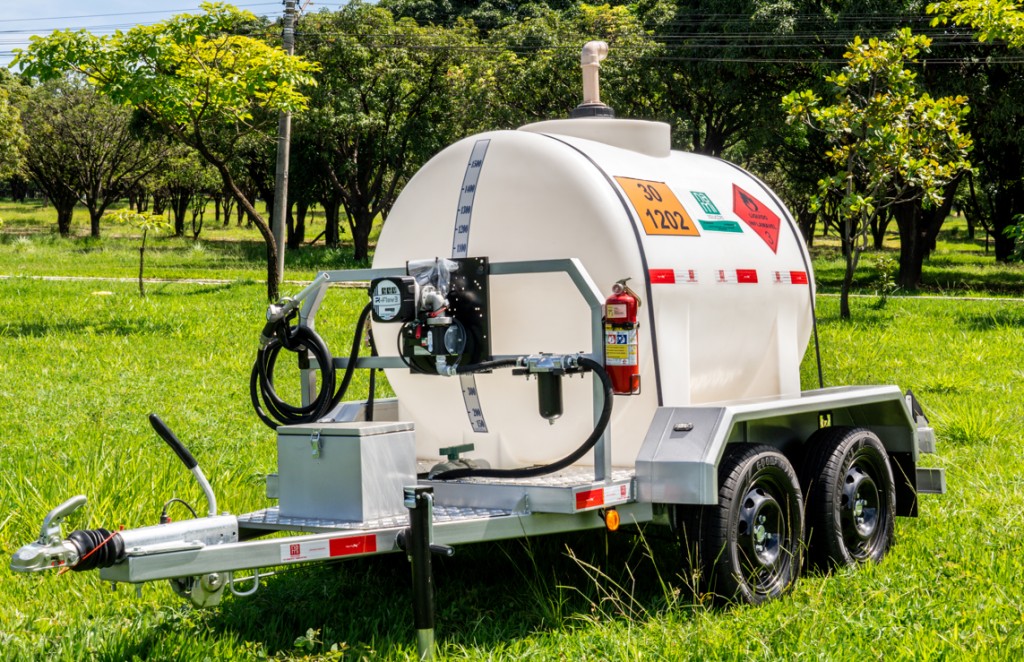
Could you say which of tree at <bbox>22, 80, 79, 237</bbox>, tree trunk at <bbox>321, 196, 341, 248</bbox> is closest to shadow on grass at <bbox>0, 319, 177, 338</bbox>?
tree trunk at <bbox>321, 196, 341, 248</bbox>

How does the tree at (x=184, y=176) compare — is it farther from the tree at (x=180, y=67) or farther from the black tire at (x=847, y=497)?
the black tire at (x=847, y=497)

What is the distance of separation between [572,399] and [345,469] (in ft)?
4.52

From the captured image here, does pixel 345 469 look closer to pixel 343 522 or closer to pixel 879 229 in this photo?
pixel 343 522

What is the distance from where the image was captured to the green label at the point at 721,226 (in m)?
6.14

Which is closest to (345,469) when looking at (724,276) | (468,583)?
(468,583)

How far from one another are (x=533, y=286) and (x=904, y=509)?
288 centimetres

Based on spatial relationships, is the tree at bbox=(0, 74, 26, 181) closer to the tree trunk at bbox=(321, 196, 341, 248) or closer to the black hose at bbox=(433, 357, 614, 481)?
the tree trunk at bbox=(321, 196, 341, 248)

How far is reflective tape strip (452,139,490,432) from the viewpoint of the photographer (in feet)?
19.3

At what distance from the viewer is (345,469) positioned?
4781mm

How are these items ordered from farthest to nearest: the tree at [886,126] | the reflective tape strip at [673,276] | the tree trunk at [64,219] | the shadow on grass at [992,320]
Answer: the tree trunk at [64,219], the shadow on grass at [992,320], the tree at [886,126], the reflective tape strip at [673,276]

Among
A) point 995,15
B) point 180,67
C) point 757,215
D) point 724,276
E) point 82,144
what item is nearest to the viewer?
point 724,276

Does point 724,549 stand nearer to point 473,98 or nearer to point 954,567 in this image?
point 954,567

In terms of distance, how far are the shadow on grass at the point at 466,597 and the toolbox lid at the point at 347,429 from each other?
0.86 m

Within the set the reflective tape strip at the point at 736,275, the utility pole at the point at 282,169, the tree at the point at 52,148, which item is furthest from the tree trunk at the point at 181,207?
the reflective tape strip at the point at 736,275
